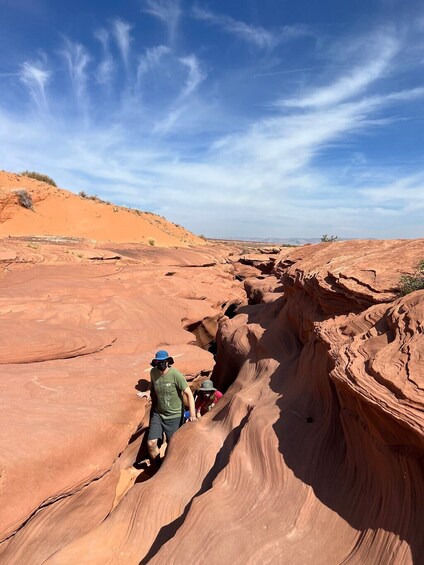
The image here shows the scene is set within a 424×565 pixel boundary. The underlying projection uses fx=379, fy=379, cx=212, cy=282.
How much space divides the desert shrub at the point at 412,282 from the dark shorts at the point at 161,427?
3664 millimetres

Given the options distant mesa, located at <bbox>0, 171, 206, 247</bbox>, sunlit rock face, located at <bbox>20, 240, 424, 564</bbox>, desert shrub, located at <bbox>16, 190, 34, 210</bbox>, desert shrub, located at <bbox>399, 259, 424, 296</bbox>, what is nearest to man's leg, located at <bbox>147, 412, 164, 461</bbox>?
sunlit rock face, located at <bbox>20, 240, 424, 564</bbox>

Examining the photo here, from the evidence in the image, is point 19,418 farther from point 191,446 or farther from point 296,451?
point 296,451

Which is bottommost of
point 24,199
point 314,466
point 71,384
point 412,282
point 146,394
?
point 146,394

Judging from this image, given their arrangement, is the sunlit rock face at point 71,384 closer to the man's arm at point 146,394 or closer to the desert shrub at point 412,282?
the man's arm at point 146,394

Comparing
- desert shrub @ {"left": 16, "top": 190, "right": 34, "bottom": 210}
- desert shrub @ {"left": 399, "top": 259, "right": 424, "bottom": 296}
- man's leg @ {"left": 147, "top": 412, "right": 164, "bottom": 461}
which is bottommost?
man's leg @ {"left": 147, "top": 412, "right": 164, "bottom": 461}

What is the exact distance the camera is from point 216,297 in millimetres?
13484

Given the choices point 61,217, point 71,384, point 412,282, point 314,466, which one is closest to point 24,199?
point 61,217

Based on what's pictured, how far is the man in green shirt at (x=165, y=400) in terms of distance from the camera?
5.61 metres

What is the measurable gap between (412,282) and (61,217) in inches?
1159

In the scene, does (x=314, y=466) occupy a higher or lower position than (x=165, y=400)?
higher

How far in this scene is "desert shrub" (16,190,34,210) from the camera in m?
27.2

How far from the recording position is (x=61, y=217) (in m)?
29.9

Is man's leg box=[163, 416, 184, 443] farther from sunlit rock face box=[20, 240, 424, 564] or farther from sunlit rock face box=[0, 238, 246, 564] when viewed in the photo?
sunlit rock face box=[0, 238, 246, 564]

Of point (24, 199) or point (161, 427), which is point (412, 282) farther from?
point (24, 199)
